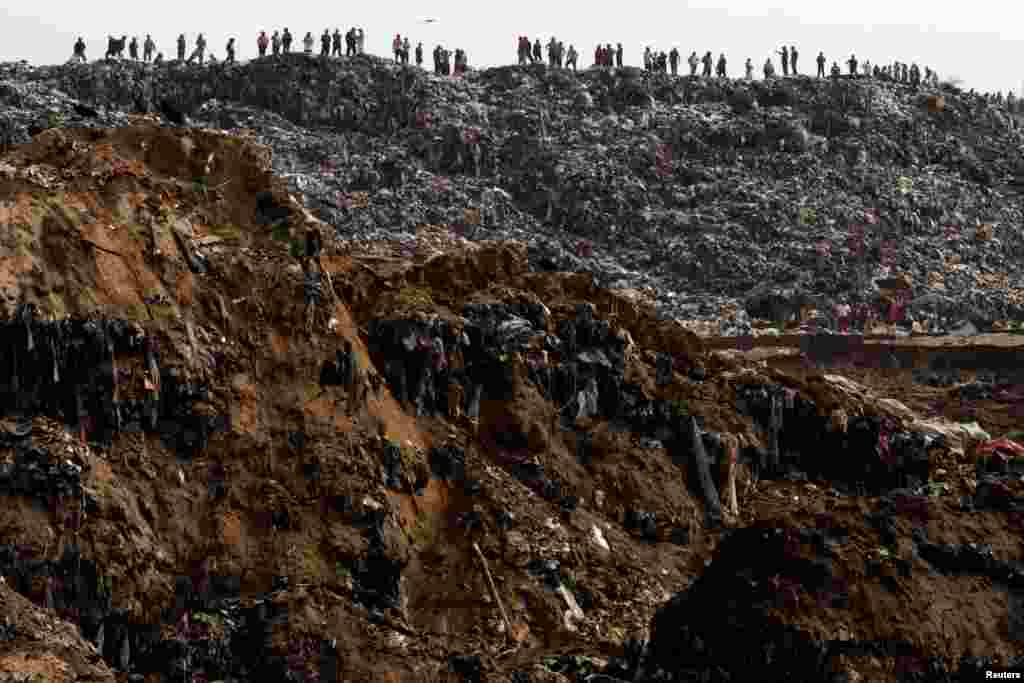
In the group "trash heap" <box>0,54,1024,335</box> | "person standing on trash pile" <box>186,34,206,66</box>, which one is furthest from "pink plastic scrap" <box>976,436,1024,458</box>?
"person standing on trash pile" <box>186,34,206,66</box>

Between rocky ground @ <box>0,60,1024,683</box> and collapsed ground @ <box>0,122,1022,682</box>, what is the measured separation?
0.04m

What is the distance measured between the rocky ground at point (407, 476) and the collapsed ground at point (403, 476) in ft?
0.13

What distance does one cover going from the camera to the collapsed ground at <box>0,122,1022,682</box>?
13.6m

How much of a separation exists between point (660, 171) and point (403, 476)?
3805 centimetres

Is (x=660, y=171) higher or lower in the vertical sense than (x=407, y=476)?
higher

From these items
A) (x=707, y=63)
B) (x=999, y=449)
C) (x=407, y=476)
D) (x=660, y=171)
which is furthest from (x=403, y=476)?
(x=707, y=63)

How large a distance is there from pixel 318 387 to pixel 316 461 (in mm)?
1260

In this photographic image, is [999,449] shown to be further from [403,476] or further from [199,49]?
[199,49]

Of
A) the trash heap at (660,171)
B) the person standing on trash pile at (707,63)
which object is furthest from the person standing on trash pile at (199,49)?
the person standing on trash pile at (707,63)

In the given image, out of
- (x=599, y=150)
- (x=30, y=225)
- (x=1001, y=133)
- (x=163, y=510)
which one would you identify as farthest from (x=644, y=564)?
(x=1001, y=133)

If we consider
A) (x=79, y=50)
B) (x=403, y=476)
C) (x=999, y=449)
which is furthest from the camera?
(x=79, y=50)

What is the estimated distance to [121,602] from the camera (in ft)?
47.4

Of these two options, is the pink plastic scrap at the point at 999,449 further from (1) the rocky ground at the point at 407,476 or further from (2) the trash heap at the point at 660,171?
(2) the trash heap at the point at 660,171

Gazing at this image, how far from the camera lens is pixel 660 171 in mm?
54156
